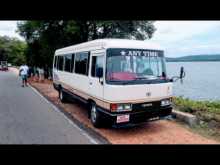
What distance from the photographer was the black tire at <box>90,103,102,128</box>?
936cm

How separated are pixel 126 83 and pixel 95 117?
1.76m

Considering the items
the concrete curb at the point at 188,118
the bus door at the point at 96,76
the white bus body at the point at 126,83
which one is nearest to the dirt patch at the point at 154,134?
the concrete curb at the point at 188,118

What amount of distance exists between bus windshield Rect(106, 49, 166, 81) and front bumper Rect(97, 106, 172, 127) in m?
1.00

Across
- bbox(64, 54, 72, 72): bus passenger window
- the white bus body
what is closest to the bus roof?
the white bus body

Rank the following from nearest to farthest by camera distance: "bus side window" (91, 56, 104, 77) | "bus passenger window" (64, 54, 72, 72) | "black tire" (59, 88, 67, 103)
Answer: "bus side window" (91, 56, 104, 77) < "bus passenger window" (64, 54, 72, 72) < "black tire" (59, 88, 67, 103)

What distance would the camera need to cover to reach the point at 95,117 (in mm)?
9508

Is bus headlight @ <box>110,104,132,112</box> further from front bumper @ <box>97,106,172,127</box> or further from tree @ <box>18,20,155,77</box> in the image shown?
tree @ <box>18,20,155,77</box>

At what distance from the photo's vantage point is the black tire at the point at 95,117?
9.36 metres

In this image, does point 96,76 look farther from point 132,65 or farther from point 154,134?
point 154,134

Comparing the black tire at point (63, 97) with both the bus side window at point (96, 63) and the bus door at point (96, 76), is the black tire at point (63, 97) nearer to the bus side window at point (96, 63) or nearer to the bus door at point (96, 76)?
the bus door at point (96, 76)

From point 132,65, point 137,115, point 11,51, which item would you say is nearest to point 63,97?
point 132,65
